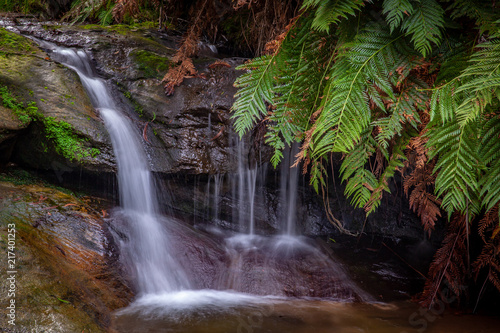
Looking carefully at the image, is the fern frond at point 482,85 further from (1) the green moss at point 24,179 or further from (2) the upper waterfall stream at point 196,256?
(1) the green moss at point 24,179

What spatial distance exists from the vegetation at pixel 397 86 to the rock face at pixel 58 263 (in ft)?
5.73

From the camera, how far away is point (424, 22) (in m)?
1.50

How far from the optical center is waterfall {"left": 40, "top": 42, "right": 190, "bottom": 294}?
10.8 ft

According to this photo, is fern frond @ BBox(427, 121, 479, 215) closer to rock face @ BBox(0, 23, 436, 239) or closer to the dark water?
the dark water

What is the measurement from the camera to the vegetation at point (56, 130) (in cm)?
369

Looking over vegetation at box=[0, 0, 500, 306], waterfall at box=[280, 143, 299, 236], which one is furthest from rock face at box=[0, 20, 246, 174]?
vegetation at box=[0, 0, 500, 306]

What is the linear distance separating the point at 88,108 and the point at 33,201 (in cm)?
149

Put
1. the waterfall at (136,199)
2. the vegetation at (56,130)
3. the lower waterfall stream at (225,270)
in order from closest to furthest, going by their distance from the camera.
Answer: the lower waterfall stream at (225,270) < the waterfall at (136,199) < the vegetation at (56,130)

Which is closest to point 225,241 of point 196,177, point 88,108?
point 196,177

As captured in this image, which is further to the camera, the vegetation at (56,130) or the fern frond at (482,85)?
the vegetation at (56,130)

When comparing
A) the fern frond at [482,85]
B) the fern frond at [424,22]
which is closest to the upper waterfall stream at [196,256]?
the fern frond at [482,85]

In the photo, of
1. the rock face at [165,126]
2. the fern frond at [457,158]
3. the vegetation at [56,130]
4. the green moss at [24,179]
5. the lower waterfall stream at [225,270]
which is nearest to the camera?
the fern frond at [457,158]

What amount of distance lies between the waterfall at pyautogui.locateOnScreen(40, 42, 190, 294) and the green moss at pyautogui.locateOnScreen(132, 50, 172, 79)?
0.63m

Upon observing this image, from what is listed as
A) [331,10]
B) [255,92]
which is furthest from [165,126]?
[331,10]
